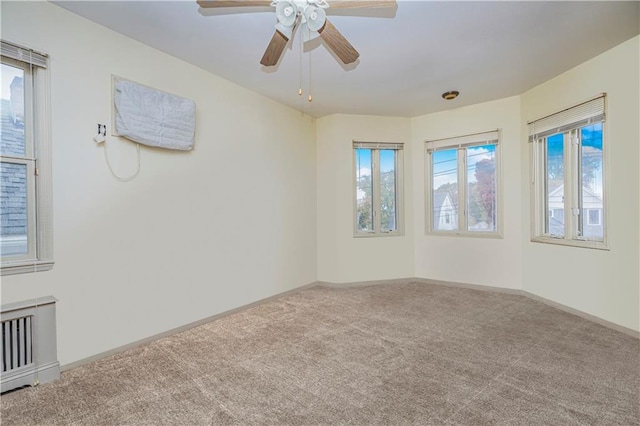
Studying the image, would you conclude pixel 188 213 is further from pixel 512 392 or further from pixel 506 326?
pixel 506 326

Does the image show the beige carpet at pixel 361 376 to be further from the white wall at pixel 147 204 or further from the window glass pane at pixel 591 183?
the window glass pane at pixel 591 183

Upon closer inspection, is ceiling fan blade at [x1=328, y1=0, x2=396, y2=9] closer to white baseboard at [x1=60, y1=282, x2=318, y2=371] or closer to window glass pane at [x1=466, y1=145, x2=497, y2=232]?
white baseboard at [x1=60, y1=282, x2=318, y2=371]

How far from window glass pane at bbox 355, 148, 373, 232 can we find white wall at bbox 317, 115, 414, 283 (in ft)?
0.55

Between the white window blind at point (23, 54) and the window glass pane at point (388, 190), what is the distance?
4007 millimetres

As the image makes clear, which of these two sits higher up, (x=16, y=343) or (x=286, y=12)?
(x=286, y=12)

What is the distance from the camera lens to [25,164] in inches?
85.7

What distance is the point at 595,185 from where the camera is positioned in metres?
3.29

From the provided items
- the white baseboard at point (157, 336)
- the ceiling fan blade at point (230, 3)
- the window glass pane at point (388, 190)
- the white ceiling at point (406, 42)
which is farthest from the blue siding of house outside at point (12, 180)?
the window glass pane at point (388, 190)

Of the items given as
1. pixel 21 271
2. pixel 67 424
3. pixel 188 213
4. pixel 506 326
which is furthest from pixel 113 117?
pixel 506 326

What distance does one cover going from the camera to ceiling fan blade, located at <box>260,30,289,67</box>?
2135 mm

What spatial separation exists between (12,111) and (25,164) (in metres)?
0.36

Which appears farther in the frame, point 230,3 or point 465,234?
point 465,234

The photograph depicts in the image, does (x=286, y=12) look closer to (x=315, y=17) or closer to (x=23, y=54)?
(x=315, y=17)

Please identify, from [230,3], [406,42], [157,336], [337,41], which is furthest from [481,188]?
[157,336]
